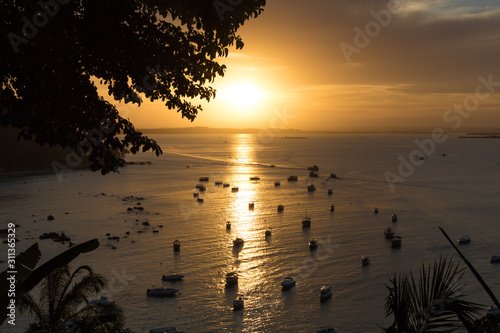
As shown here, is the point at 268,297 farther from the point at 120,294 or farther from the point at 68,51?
the point at 68,51

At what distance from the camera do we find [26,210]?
68500mm

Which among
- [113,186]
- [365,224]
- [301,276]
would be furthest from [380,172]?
[301,276]

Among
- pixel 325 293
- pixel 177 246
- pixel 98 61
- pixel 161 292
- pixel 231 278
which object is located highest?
pixel 98 61

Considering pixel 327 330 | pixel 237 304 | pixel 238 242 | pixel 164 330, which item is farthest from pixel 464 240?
pixel 164 330

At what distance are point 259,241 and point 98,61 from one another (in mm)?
43631

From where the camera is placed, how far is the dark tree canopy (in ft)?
26.3

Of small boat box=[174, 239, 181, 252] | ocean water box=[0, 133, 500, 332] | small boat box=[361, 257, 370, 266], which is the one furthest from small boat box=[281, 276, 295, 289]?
small boat box=[174, 239, 181, 252]

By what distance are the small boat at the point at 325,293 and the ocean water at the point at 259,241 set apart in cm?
62

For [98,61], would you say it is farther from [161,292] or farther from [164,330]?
[161,292]

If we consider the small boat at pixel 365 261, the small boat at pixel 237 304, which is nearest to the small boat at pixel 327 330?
the small boat at pixel 237 304

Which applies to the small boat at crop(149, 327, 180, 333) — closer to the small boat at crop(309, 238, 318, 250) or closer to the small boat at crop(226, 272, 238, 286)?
the small boat at crop(226, 272, 238, 286)

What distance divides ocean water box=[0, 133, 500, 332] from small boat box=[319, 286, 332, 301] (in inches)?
24.5

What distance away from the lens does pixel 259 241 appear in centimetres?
5188

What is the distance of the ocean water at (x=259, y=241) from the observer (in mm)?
32281
